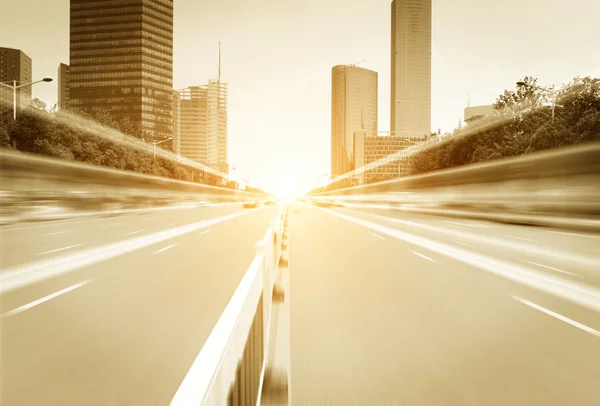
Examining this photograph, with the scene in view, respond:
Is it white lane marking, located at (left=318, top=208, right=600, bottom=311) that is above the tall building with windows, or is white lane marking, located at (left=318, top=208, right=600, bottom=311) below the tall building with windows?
below

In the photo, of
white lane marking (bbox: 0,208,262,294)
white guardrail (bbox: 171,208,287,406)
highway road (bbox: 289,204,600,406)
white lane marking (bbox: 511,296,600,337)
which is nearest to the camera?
white guardrail (bbox: 171,208,287,406)

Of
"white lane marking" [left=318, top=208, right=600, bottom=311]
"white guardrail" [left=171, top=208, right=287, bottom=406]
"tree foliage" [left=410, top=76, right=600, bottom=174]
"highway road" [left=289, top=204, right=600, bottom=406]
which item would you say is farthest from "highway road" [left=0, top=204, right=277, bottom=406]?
"tree foliage" [left=410, top=76, right=600, bottom=174]

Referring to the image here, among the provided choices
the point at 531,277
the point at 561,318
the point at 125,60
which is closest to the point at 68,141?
the point at 531,277

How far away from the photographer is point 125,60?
166125 mm

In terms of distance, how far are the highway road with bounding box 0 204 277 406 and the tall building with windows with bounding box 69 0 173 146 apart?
16211 cm

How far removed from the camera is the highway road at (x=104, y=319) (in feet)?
12.1

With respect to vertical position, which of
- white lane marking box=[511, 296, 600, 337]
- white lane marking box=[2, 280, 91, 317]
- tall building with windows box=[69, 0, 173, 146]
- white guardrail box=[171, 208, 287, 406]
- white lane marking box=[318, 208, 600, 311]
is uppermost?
tall building with windows box=[69, 0, 173, 146]

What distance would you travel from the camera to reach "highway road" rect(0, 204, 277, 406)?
3689 mm

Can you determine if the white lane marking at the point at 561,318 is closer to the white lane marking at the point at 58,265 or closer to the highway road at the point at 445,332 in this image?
the highway road at the point at 445,332

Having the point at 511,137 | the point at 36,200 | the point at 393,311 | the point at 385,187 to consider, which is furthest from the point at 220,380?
the point at 511,137

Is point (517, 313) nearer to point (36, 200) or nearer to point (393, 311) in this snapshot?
point (393, 311)

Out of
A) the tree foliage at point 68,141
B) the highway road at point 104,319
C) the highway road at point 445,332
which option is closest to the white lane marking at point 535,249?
the highway road at point 445,332

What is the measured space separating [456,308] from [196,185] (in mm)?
45190

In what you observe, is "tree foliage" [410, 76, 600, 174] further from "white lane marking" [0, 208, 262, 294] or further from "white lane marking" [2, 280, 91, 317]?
"white lane marking" [2, 280, 91, 317]
